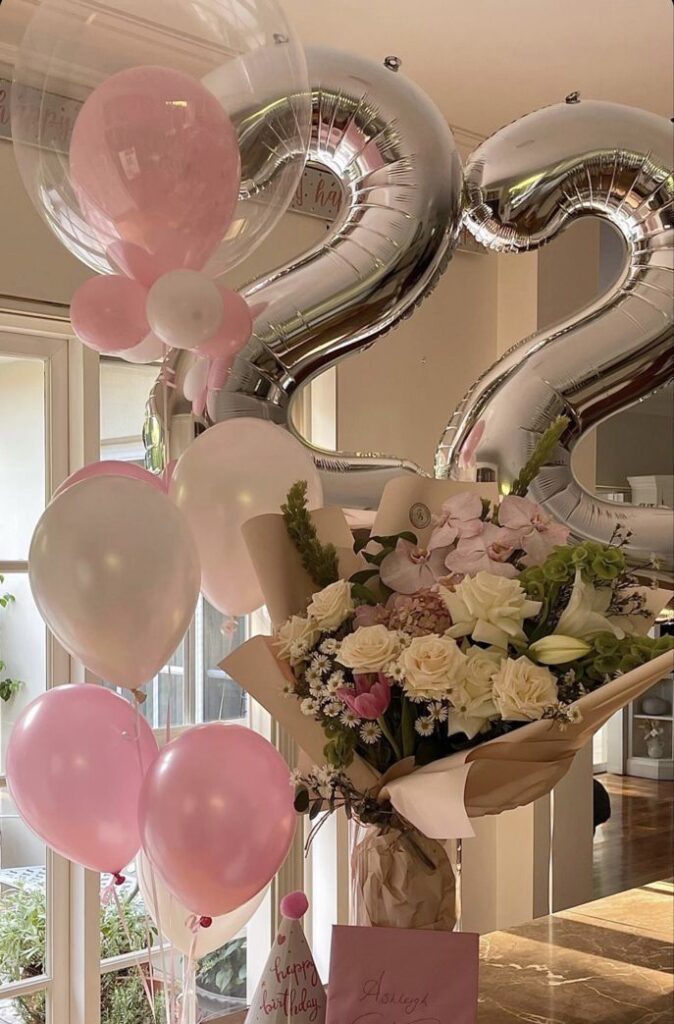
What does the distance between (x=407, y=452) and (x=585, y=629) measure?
270cm

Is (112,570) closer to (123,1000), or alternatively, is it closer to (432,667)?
(432,667)

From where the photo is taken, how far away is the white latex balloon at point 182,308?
1.16 m

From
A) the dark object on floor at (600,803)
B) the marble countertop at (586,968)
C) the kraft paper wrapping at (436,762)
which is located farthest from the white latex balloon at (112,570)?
the dark object on floor at (600,803)

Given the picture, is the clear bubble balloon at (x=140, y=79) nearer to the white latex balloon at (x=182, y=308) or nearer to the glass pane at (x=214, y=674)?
the white latex balloon at (x=182, y=308)

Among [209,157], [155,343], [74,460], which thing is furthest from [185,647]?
[209,157]

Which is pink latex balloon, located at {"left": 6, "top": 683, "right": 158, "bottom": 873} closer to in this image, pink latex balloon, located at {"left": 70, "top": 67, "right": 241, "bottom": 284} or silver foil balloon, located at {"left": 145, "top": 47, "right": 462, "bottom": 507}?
silver foil balloon, located at {"left": 145, "top": 47, "right": 462, "bottom": 507}

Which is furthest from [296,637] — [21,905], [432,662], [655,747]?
[655,747]

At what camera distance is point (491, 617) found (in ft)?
3.29

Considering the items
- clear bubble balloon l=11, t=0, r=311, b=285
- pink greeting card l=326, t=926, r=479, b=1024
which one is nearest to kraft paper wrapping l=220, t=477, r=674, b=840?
pink greeting card l=326, t=926, r=479, b=1024

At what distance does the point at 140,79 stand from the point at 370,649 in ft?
1.91

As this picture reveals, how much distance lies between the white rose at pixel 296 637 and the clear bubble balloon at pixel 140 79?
1.29ft

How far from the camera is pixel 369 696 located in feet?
3.34

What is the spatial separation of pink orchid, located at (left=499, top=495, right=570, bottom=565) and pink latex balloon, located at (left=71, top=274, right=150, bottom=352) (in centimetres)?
43

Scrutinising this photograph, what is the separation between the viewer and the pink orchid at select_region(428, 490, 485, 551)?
1081 mm
